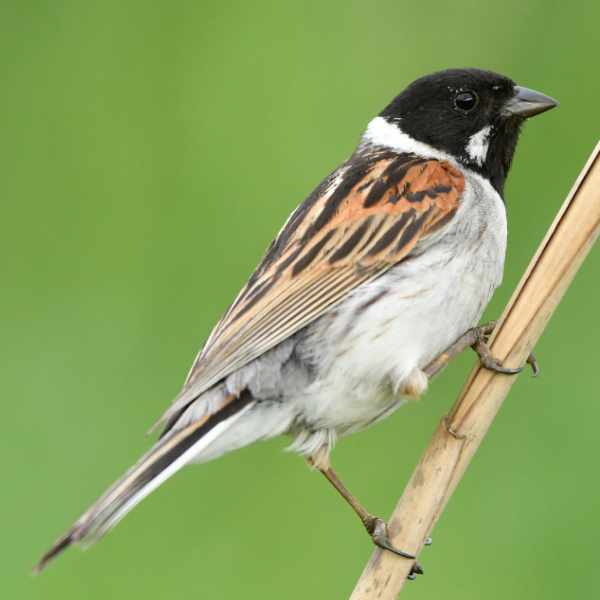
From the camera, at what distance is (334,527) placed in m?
5.34

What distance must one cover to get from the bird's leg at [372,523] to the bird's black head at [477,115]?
1.00 metres

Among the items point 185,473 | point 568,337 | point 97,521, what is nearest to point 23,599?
point 185,473

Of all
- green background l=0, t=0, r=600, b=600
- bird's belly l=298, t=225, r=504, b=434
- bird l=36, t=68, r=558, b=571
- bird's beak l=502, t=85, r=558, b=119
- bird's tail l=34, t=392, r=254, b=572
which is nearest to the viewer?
bird's tail l=34, t=392, r=254, b=572

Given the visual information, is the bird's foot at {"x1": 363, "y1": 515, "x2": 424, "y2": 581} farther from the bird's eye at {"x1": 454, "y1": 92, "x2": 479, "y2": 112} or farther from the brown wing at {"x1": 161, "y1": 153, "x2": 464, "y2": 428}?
the bird's eye at {"x1": 454, "y1": 92, "x2": 479, "y2": 112}

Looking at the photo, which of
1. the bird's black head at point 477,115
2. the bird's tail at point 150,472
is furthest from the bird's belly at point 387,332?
the bird's black head at point 477,115

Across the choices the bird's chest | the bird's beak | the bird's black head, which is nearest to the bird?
the bird's chest

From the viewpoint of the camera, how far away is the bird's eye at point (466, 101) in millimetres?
4652

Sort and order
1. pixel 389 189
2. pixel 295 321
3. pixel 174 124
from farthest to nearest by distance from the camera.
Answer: pixel 174 124
pixel 389 189
pixel 295 321

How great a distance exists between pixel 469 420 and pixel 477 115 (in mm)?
1251

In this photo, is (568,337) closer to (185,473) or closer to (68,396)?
(185,473)

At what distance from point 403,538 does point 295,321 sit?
0.68 metres

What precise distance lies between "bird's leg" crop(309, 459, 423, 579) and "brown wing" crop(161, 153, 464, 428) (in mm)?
522

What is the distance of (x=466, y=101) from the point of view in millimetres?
4660

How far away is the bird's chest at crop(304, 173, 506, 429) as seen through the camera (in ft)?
13.6
